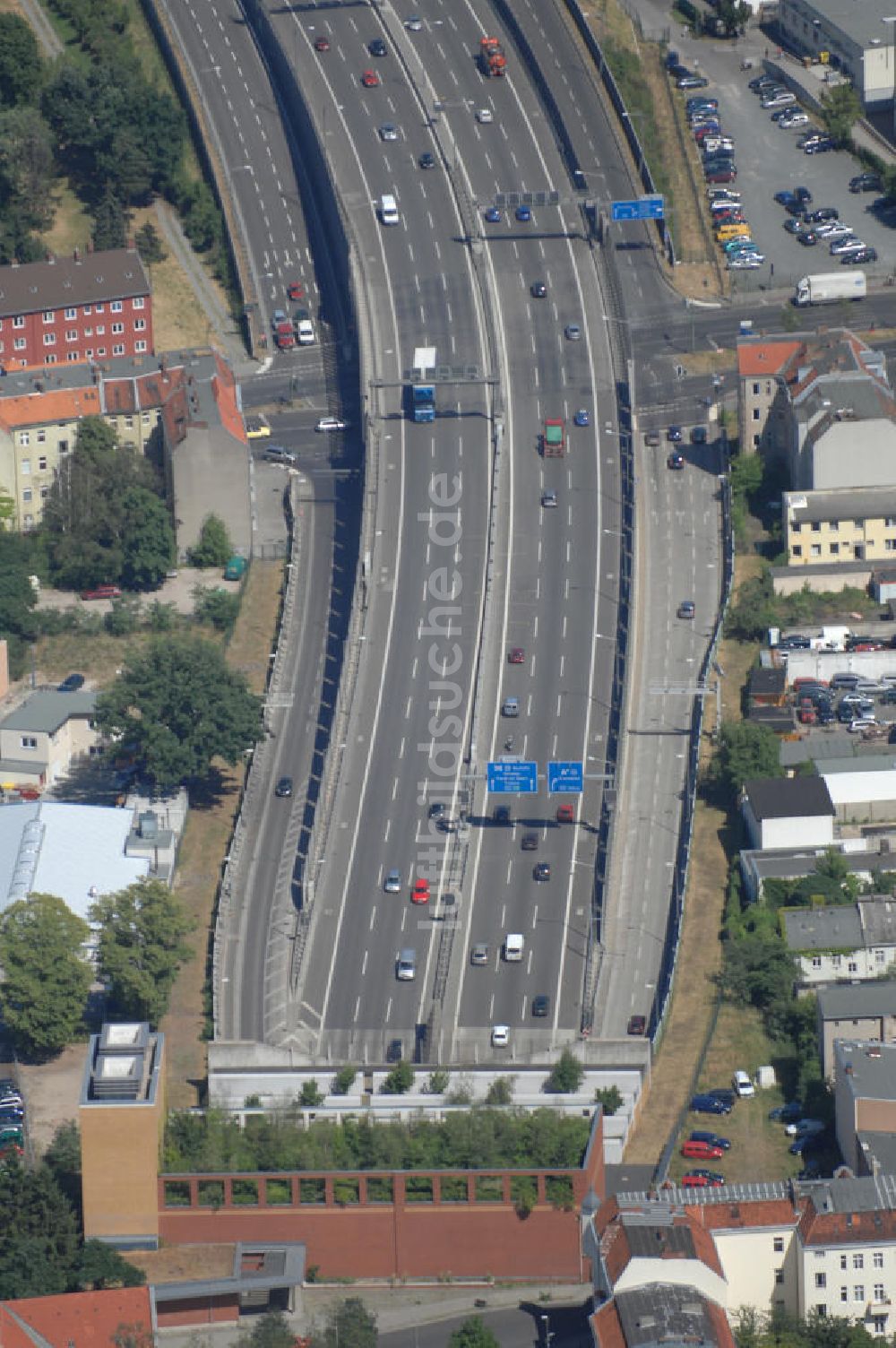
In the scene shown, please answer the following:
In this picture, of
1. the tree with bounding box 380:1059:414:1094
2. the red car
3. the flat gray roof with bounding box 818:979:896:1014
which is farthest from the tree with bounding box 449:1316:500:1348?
the flat gray roof with bounding box 818:979:896:1014

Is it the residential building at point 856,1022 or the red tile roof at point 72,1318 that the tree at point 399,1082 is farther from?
the red tile roof at point 72,1318

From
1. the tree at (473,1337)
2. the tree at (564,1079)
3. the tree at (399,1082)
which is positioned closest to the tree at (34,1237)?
the tree at (473,1337)

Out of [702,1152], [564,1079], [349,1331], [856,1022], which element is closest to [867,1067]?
[856,1022]

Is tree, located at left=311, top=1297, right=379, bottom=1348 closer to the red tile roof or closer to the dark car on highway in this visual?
the red tile roof

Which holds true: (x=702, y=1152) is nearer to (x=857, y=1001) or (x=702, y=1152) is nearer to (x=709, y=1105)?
(x=709, y=1105)

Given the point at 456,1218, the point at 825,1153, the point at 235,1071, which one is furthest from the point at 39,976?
the point at 825,1153
